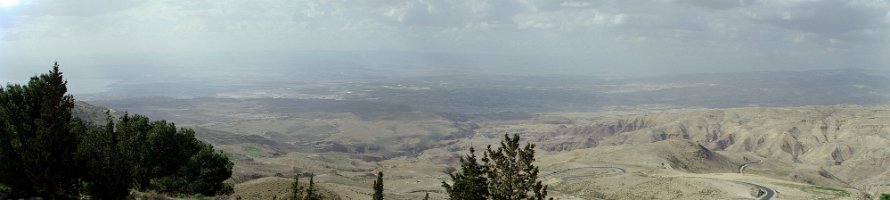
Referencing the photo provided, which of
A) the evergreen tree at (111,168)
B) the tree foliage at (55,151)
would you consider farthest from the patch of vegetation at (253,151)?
the evergreen tree at (111,168)

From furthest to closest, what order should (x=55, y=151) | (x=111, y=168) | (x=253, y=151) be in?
(x=253, y=151)
(x=55, y=151)
(x=111, y=168)

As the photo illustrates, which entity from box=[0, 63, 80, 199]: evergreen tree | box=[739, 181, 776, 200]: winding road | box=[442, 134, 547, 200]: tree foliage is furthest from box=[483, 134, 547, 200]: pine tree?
box=[739, 181, 776, 200]: winding road

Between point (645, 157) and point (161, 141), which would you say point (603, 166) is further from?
point (161, 141)

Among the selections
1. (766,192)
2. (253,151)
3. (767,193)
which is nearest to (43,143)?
(767,193)

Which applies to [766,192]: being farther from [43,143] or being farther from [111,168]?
[43,143]

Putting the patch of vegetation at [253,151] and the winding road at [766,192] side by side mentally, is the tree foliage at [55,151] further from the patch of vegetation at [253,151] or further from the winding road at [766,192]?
the patch of vegetation at [253,151]

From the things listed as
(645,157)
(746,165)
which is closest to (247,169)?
(645,157)

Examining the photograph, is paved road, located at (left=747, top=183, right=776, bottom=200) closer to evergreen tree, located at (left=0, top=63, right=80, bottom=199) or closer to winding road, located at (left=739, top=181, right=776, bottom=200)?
winding road, located at (left=739, top=181, right=776, bottom=200)
